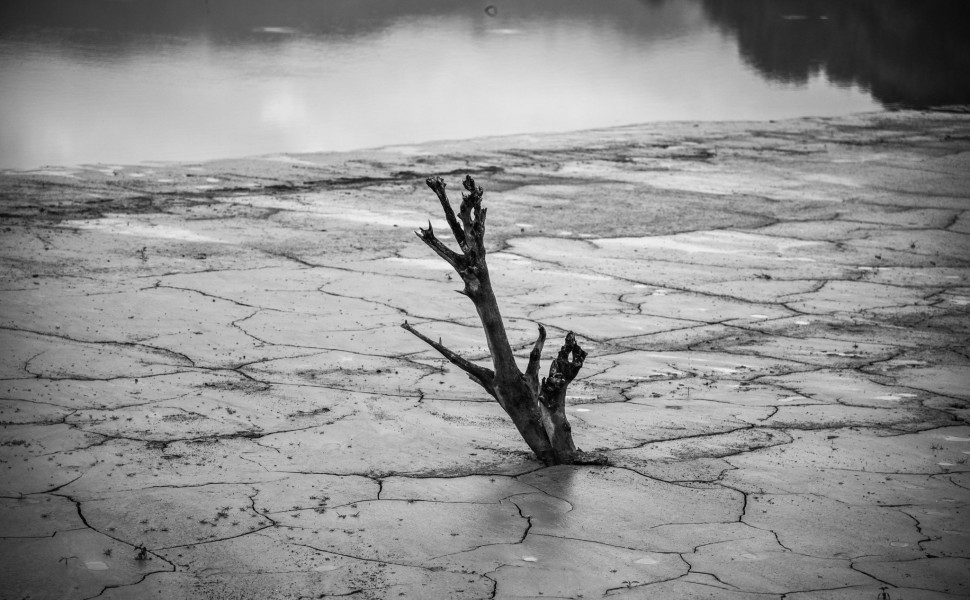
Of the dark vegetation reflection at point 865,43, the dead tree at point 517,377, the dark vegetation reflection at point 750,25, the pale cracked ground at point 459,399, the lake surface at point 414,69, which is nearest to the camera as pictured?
the pale cracked ground at point 459,399

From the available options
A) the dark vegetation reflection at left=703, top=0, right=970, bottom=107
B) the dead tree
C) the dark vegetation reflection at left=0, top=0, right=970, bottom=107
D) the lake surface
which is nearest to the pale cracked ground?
the dead tree

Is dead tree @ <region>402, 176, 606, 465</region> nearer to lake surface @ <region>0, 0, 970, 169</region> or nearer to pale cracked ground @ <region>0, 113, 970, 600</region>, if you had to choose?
pale cracked ground @ <region>0, 113, 970, 600</region>

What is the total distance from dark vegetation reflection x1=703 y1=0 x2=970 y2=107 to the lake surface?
67mm

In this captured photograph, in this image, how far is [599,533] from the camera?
9.33 feet

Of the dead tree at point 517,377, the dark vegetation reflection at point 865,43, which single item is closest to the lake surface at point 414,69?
the dark vegetation reflection at point 865,43

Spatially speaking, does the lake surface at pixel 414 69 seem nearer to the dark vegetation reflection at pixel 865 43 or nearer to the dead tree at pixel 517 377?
the dark vegetation reflection at pixel 865 43

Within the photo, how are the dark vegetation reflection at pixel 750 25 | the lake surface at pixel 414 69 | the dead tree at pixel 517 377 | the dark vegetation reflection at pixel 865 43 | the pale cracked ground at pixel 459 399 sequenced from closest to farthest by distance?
1. the pale cracked ground at pixel 459 399
2. the dead tree at pixel 517 377
3. the lake surface at pixel 414 69
4. the dark vegetation reflection at pixel 865 43
5. the dark vegetation reflection at pixel 750 25

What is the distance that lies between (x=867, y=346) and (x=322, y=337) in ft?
7.49

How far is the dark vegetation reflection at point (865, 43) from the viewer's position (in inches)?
595

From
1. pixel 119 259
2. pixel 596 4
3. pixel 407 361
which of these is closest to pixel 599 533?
pixel 407 361

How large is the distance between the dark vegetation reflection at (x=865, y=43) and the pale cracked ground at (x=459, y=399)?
326 inches

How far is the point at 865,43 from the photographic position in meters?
19.6

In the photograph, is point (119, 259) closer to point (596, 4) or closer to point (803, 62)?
point (803, 62)

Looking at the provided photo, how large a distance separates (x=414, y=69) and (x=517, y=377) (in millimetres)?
12324
